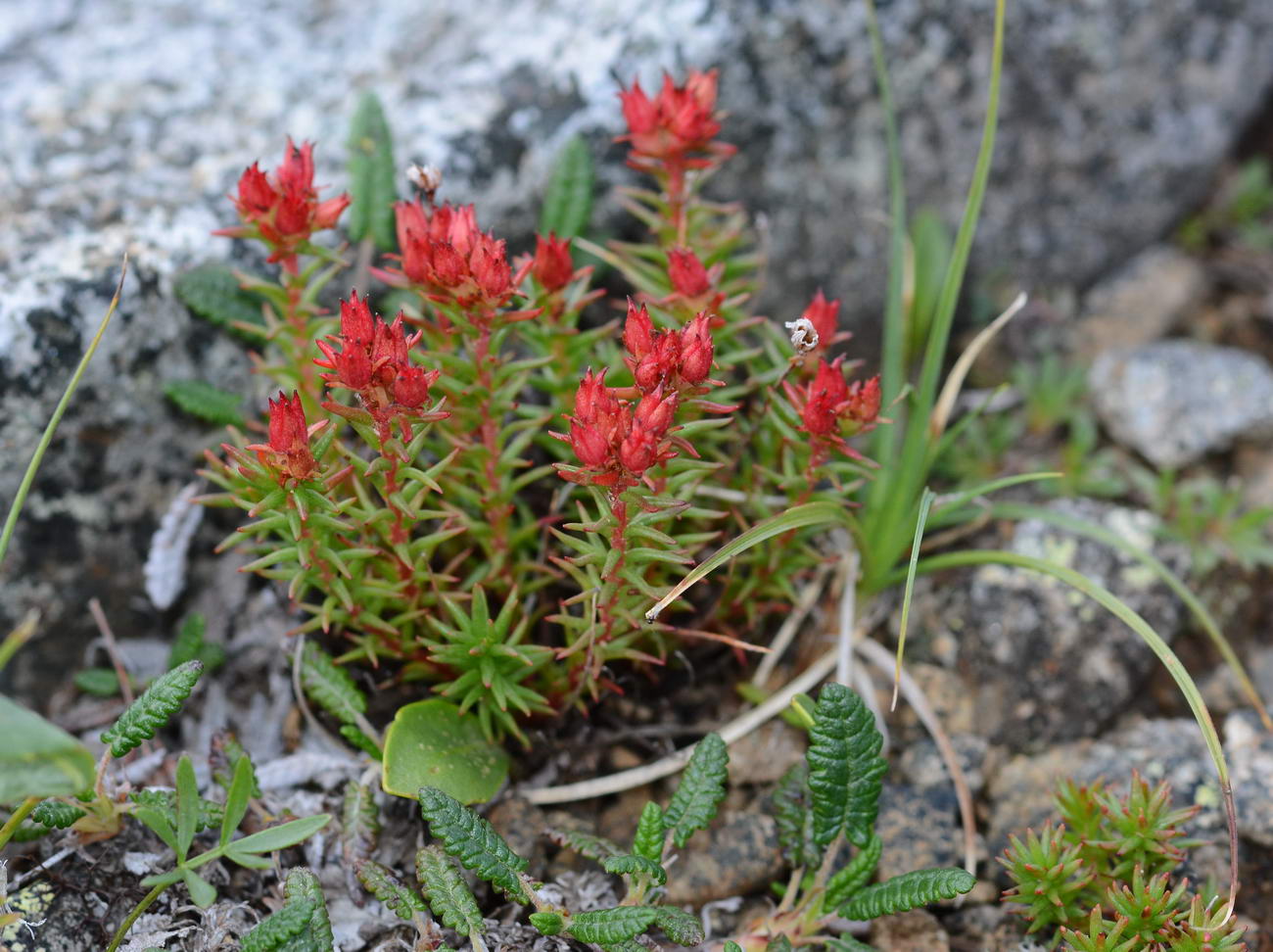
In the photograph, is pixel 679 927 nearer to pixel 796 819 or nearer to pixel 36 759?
pixel 796 819

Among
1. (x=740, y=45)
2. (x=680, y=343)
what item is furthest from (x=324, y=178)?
(x=680, y=343)

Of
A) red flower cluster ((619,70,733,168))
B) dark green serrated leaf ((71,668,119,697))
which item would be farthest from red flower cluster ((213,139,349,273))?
dark green serrated leaf ((71,668,119,697))

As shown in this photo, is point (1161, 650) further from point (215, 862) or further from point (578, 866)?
point (215, 862)

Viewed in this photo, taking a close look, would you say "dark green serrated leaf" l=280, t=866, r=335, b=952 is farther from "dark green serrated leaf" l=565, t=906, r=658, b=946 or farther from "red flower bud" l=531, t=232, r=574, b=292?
"red flower bud" l=531, t=232, r=574, b=292

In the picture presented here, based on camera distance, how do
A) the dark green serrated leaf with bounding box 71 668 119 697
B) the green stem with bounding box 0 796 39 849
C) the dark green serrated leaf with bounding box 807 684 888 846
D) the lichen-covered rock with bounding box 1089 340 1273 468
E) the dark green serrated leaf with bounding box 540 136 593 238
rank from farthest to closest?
1. the lichen-covered rock with bounding box 1089 340 1273 468
2. the dark green serrated leaf with bounding box 540 136 593 238
3. the dark green serrated leaf with bounding box 71 668 119 697
4. the dark green serrated leaf with bounding box 807 684 888 846
5. the green stem with bounding box 0 796 39 849

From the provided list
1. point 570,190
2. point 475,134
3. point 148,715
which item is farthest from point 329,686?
point 475,134
